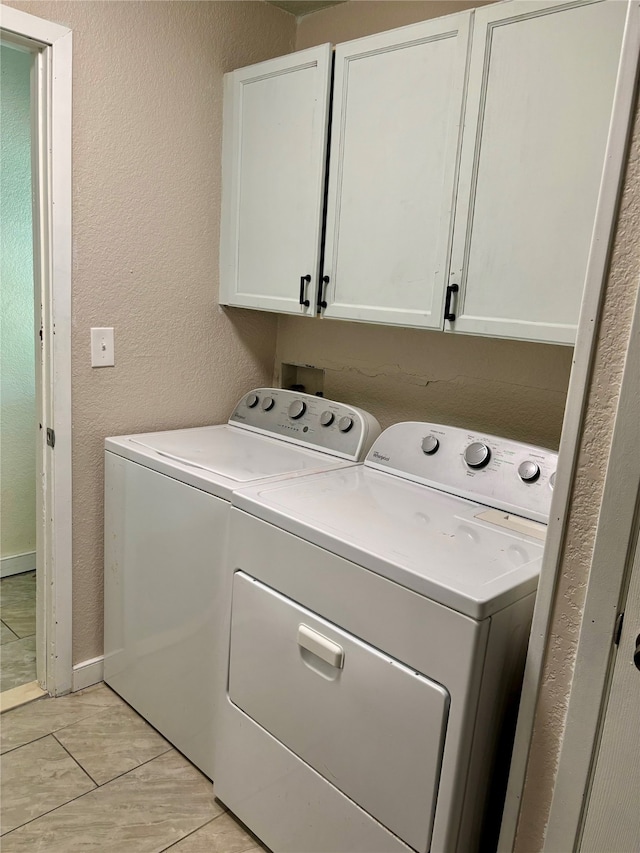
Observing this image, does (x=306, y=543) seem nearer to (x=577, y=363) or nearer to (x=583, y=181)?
(x=577, y=363)

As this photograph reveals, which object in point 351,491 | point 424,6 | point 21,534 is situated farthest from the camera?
point 21,534

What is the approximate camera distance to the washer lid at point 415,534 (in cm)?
118

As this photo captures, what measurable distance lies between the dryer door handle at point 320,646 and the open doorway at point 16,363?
147 centimetres

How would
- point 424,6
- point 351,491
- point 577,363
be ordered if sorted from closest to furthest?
point 577,363 → point 351,491 → point 424,6

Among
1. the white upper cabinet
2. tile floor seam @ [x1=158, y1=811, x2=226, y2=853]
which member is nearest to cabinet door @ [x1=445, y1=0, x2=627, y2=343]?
the white upper cabinet

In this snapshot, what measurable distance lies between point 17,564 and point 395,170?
7.80 ft

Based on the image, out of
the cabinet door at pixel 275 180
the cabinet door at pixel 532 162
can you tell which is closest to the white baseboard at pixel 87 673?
the cabinet door at pixel 275 180

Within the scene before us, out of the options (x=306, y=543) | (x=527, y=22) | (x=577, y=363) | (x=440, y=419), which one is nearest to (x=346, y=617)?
(x=306, y=543)

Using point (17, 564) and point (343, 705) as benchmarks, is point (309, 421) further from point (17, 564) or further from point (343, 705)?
point (17, 564)

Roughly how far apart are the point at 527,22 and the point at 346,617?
137 centimetres

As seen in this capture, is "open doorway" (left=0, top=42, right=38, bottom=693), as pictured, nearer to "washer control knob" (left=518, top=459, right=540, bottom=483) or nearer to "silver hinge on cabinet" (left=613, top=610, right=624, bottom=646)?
"washer control knob" (left=518, top=459, right=540, bottom=483)

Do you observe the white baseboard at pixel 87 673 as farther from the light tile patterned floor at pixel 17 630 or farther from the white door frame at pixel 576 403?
the white door frame at pixel 576 403

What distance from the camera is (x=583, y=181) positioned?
4.66 ft

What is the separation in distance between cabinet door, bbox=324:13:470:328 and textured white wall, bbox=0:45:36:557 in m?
1.53
